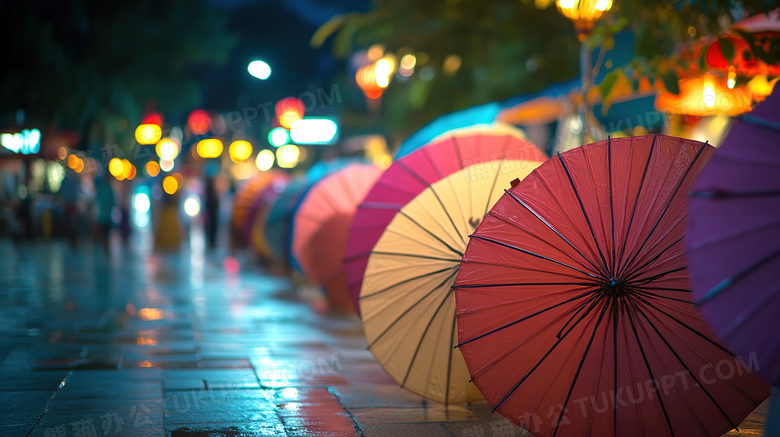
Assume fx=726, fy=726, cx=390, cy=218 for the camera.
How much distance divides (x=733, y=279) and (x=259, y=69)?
2228 centimetres

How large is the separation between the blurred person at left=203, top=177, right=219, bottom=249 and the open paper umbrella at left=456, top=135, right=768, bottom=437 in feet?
56.7

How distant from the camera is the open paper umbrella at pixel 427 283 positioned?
15.7ft

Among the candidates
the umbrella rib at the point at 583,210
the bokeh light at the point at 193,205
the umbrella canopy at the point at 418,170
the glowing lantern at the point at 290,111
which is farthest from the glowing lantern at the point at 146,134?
the bokeh light at the point at 193,205

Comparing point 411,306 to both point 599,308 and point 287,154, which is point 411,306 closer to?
point 599,308

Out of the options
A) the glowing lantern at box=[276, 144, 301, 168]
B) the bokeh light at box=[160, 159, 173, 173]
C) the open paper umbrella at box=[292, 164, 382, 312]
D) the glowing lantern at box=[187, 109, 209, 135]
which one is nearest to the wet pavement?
the open paper umbrella at box=[292, 164, 382, 312]

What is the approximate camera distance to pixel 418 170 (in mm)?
5906

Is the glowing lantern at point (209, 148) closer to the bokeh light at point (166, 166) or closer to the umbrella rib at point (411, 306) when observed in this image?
the bokeh light at point (166, 166)

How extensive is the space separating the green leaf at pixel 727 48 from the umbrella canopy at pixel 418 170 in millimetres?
1519

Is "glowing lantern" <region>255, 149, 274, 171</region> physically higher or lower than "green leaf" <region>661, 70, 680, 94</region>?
higher

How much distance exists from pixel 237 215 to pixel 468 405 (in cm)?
1425

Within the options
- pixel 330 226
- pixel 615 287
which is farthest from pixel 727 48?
pixel 330 226

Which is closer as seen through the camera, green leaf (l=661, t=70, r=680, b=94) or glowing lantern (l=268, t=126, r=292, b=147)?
green leaf (l=661, t=70, r=680, b=94)

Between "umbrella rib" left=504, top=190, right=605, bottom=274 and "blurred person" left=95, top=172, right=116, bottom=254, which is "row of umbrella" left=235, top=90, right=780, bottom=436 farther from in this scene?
"blurred person" left=95, top=172, right=116, bottom=254

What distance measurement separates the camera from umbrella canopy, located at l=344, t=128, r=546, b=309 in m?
5.82
